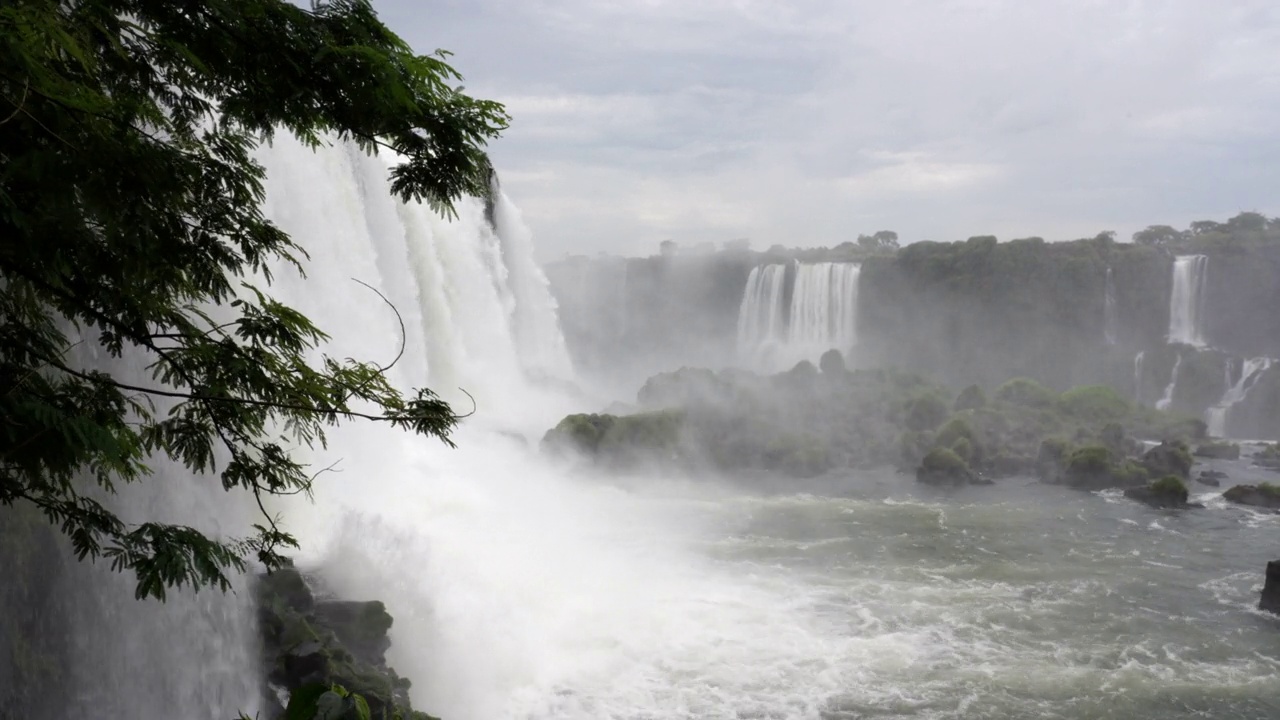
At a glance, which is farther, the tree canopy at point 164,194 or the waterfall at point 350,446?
the waterfall at point 350,446

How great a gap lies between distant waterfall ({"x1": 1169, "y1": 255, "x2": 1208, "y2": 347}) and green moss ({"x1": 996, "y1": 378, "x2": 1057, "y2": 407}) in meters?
7.69

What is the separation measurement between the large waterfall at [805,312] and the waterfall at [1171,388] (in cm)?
1054

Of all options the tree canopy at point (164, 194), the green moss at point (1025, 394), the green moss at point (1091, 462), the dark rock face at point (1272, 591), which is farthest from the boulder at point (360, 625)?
the green moss at point (1025, 394)

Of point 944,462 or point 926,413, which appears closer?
point 944,462

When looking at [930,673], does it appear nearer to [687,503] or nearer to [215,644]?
[215,644]

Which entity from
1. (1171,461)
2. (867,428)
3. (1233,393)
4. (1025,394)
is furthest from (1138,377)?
(867,428)

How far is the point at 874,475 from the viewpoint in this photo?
21719 mm

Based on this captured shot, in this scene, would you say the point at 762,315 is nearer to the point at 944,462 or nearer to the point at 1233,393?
the point at 1233,393

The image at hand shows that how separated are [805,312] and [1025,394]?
10.3m

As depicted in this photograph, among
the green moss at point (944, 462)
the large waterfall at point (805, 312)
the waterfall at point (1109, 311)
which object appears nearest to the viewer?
the green moss at point (944, 462)

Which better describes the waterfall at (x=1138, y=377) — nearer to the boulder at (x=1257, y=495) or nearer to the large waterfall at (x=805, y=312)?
the large waterfall at (x=805, y=312)

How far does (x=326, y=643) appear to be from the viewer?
25.7 feet

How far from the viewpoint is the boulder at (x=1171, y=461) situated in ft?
67.1

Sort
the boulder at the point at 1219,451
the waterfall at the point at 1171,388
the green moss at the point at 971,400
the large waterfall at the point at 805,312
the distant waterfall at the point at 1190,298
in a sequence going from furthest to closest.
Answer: the large waterfall at the point at 805,312 → the distant waterfall at the point at 1190,298 → the waterfall at the point at 1171,388 → the green moss at the point at 971,400 → the boulder at the point at 1219,451
